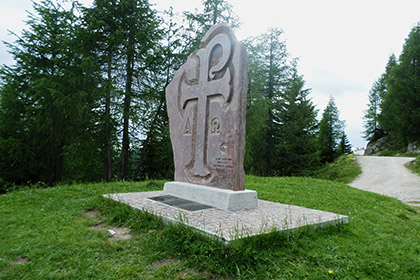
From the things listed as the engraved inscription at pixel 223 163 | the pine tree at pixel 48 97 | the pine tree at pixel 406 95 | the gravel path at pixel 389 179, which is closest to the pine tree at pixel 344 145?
the pine tree at pixel 406 95

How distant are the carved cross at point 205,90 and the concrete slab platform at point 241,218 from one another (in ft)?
3.89

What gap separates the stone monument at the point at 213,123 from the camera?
507cm

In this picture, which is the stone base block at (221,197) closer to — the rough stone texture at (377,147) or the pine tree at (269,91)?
the pine tree at (269,91)

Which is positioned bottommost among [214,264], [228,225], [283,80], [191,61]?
[214,264]

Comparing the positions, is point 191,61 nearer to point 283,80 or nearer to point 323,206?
point 323,206

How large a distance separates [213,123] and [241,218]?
2.08 m

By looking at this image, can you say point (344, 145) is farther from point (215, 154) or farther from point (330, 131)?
point (215, 154)

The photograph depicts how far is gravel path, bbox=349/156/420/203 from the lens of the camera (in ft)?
36.5

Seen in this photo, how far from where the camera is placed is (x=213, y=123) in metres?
5.60

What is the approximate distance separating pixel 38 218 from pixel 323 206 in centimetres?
576

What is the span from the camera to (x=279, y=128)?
18.3 m

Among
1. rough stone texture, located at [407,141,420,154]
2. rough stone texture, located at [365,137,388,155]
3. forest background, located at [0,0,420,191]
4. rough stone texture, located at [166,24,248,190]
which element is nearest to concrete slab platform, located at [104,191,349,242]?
rough stone texture, located at [166,24,248,190]

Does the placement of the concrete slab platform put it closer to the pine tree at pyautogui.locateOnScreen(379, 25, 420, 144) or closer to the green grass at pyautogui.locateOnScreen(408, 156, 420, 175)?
the green grass at pyautogui.locateOnScreen(408, 156, 420, 175)

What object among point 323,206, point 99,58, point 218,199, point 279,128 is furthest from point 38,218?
point 279,128
